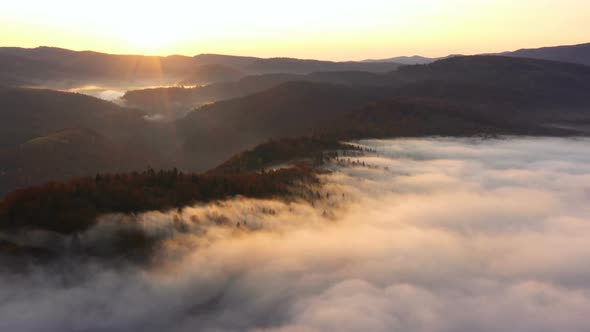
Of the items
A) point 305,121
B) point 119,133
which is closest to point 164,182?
point 305,121

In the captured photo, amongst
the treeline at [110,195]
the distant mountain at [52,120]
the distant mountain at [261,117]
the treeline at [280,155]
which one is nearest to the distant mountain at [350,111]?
the distant mountain at [261,117]

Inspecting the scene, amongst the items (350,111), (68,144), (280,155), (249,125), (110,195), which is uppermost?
(110,195)

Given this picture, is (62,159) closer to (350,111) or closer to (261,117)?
(261,117)

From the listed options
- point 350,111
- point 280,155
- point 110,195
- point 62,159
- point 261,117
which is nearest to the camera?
point 110,195

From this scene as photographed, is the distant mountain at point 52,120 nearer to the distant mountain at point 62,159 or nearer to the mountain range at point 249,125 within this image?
the mountain range at point 249,125

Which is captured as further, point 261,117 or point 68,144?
point 261,117

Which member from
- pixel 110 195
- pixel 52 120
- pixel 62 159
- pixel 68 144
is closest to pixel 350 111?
pixel 68 144

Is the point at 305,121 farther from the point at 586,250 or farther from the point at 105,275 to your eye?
the point at 105,275

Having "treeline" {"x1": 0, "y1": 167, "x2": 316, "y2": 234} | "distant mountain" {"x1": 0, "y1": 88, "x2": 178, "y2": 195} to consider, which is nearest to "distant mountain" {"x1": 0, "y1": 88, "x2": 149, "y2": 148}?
"distant mountain" {"x1": 0, "y1": 88, "x2": 178, "y2": 195}

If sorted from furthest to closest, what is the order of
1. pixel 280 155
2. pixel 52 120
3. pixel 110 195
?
pixel 52 120 → pixel 280 155 → pixel 110 195
